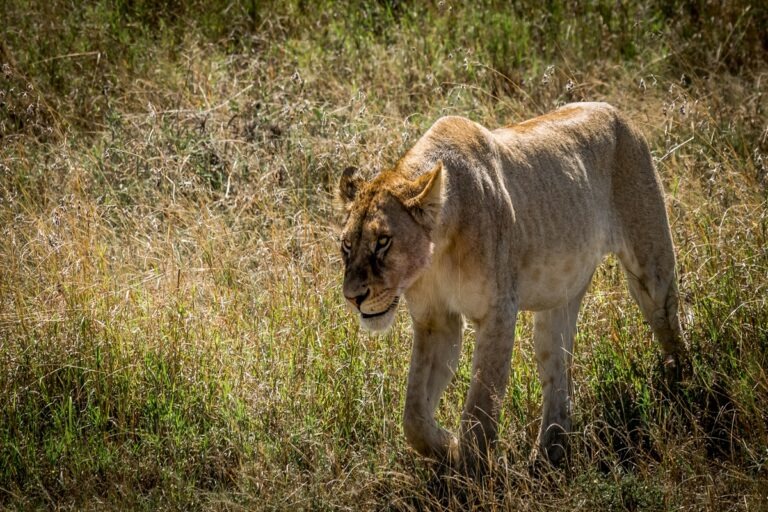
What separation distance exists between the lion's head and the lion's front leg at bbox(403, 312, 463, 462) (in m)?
0.40

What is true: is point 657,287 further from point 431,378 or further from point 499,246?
point 431,378

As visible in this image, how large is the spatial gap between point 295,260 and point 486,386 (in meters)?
2.18

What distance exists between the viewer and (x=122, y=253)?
683cm

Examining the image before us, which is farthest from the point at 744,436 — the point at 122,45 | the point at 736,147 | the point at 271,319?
the point at 122,45

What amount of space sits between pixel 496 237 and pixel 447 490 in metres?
1.09

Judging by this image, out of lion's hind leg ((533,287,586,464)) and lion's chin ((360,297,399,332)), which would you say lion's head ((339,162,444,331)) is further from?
lion's hind leg ((533,287,586,464))

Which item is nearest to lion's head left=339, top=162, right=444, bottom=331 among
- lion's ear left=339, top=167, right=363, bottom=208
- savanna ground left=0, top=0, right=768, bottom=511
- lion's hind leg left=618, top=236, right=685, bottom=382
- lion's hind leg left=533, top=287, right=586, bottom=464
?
lion's ear left=339, top=167, right=363, bottom=208

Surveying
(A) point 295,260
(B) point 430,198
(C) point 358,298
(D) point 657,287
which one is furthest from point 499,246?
(A) point 295,260

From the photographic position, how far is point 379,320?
A: 15.6 ft

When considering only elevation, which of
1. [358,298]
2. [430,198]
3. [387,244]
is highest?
[430,198]

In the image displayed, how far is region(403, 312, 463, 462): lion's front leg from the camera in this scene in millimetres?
4941

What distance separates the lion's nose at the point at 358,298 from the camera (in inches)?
183

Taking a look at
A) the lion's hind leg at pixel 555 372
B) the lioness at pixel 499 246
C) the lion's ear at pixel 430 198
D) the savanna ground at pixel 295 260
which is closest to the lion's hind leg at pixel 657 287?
the lioness at pixel 499 246

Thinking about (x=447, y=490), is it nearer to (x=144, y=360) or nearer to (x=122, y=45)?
(x=144, y=360)
